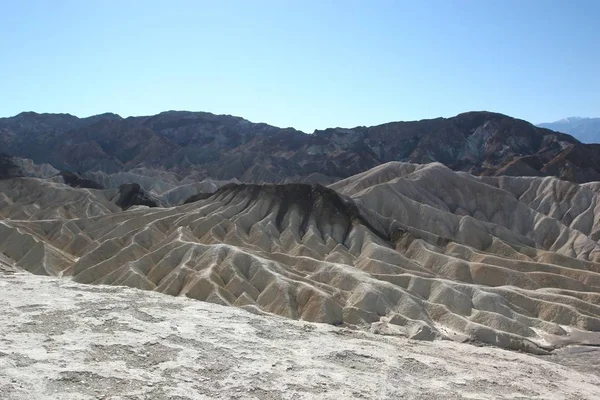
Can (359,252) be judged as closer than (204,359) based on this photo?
No

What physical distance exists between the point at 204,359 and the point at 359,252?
195 ft

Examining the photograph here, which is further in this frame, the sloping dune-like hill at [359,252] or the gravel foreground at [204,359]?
the sloping dune-like hill at [359,252]

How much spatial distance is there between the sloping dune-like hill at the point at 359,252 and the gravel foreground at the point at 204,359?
22424 millimetres

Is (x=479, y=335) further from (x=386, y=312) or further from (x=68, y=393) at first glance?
(x=68, y=393)

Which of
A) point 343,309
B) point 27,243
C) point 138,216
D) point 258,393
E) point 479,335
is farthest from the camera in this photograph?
point 138,216

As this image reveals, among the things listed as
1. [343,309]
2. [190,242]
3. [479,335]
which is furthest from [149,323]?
[190,242]

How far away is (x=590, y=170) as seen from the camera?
164875 millimetres

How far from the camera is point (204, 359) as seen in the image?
24.3 meters

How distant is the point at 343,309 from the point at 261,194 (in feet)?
153

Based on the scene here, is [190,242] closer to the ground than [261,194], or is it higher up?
closer to the ground

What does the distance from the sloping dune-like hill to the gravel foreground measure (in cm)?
2242

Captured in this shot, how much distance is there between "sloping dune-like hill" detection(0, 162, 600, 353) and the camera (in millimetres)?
58500

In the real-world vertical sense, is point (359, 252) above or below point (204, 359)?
above

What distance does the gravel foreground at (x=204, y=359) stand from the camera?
2089 cm
